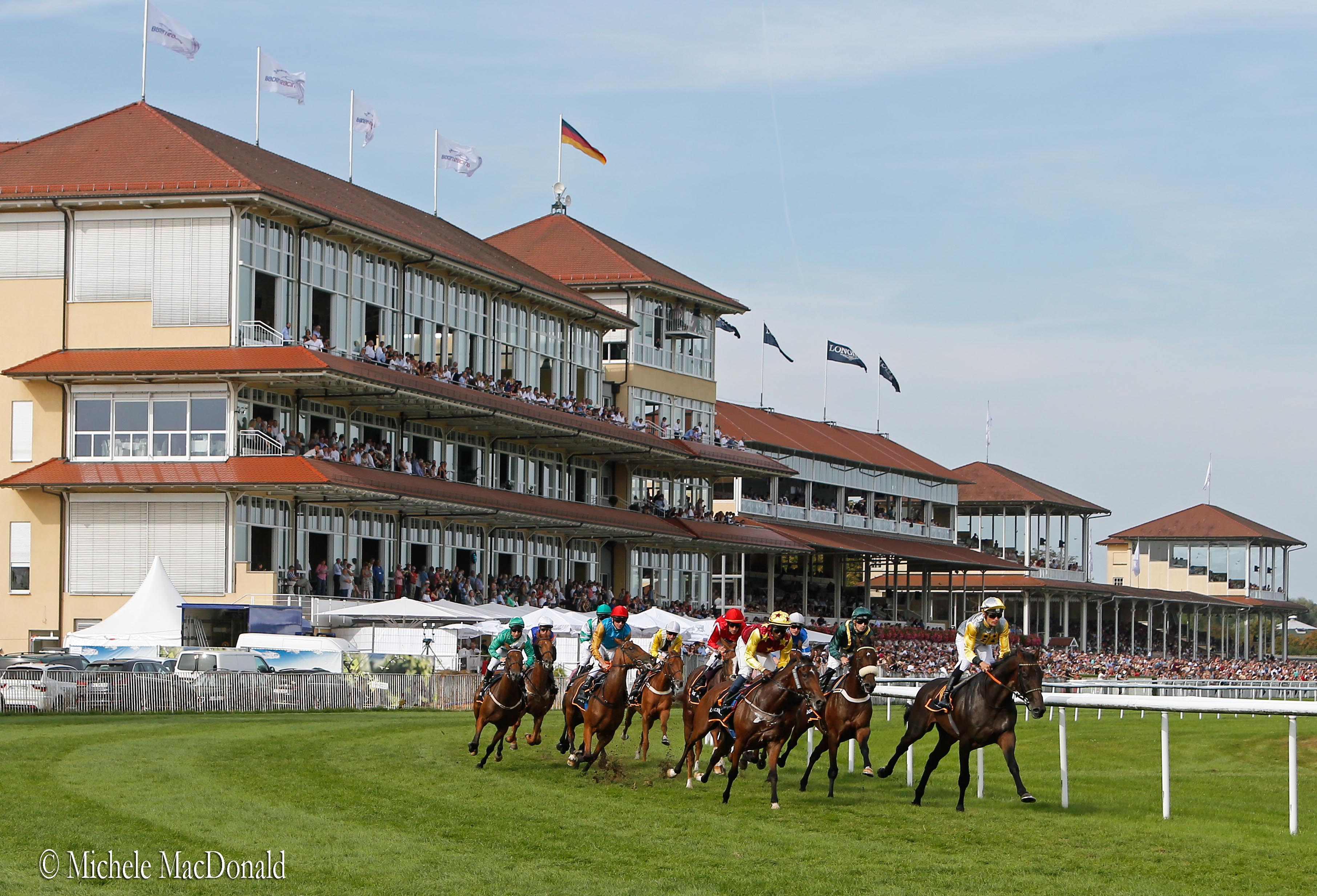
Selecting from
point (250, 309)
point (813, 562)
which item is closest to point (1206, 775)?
point (250, 309)

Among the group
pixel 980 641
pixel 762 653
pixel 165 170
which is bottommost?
pixel 762 653

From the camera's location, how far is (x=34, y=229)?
4522cm

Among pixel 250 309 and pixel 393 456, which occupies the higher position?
pixel 250 309

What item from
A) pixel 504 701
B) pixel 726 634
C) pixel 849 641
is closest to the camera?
pixel 849 641

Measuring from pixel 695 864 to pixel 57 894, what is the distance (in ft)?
13.8

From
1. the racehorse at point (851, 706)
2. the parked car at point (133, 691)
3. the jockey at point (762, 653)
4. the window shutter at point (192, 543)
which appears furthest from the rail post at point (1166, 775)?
the window shutter at point (192, 543)

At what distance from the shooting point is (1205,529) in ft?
357

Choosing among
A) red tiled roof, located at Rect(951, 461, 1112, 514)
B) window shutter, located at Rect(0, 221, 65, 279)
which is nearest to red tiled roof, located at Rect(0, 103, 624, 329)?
window shutter, located at Rect(0, 221, 65, 279)

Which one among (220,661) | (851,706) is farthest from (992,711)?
(220,661)

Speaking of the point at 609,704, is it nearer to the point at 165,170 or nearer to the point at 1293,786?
the point at 1293,786

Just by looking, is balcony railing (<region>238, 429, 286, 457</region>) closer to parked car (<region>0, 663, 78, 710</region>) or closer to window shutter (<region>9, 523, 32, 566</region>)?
window shutter (<region>9, 523, 32, 566</region>)

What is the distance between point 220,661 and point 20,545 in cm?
1338

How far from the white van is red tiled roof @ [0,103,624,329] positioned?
13644mm

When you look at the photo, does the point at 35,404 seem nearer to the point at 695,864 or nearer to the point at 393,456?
the point at 393,456
